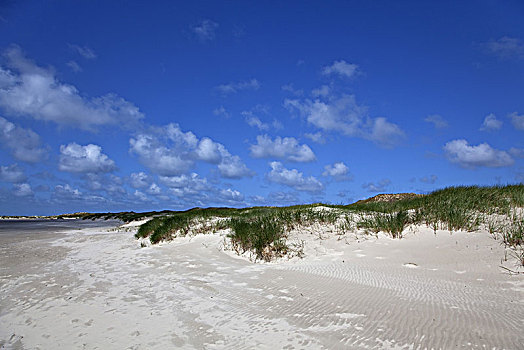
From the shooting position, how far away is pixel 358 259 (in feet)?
23.1

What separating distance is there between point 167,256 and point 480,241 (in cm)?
810

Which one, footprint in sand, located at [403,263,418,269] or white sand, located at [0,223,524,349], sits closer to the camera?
white sand, located at [0,223,524,349]

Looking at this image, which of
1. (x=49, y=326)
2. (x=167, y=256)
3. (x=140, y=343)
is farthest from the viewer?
(x=167, y=256)

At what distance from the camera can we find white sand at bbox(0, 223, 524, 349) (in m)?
3.33

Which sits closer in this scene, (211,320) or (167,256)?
(211,320)

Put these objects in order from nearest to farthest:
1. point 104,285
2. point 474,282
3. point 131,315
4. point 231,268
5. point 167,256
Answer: point 131,315 → point 474,282 → point 104,285 → point 231,268 → point 167,256

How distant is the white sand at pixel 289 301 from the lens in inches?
131

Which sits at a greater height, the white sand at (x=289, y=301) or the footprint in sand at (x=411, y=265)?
the footprint in sand at (x=411, y=265)

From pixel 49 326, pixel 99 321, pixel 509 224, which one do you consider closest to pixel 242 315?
pixel 99 321

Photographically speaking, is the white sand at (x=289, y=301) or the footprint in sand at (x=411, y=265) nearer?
the white sand at (x=289, y=301)

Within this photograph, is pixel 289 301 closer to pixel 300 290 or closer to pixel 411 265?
pixel 300 290

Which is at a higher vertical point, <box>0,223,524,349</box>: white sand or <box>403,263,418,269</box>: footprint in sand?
<box>403,263,418,269</box>: footprint in sand

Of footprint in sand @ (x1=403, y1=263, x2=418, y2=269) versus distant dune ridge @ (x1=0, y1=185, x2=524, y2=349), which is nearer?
distant dune ridge @ (x1=0, y1=185, x2=524, y2=349)

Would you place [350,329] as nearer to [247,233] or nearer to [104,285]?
[104,285]
